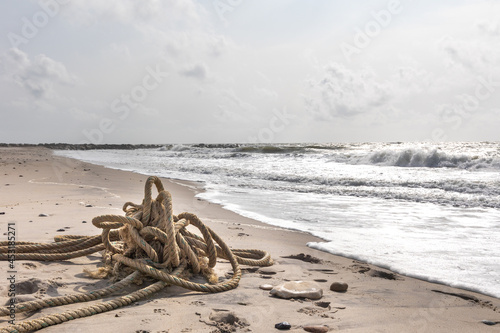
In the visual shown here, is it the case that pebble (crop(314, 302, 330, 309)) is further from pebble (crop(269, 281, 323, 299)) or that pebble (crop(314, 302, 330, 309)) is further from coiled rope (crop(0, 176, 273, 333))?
coiled rope (crop(0, 176, 273, 333))

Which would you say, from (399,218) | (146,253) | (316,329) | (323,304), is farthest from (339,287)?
(399,218)

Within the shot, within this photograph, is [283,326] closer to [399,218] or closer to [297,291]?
[297,291]

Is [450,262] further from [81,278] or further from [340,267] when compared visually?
[81,278]

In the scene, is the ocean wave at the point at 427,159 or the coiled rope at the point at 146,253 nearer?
the coiled rope at the point at 146,253

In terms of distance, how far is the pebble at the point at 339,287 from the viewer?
262cm

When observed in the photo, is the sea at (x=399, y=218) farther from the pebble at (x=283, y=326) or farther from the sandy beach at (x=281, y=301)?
the pebble at (x=283, y=326)

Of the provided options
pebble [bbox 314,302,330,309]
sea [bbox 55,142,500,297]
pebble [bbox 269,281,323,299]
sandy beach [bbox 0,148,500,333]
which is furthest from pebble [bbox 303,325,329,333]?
sea [bbox 55,142,500,297]

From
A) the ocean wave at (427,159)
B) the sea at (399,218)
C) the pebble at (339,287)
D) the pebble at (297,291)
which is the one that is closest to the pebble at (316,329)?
the pebble at (297,291)

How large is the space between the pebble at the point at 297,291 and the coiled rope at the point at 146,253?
0.30 m

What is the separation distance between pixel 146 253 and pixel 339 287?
130cm

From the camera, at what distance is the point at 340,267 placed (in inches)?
129

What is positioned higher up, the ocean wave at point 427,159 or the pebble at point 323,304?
the ocean wave at point 427,159

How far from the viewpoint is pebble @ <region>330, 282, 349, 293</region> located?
8.61 feet

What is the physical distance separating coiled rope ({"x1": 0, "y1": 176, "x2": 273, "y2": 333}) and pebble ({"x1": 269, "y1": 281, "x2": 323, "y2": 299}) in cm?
30
